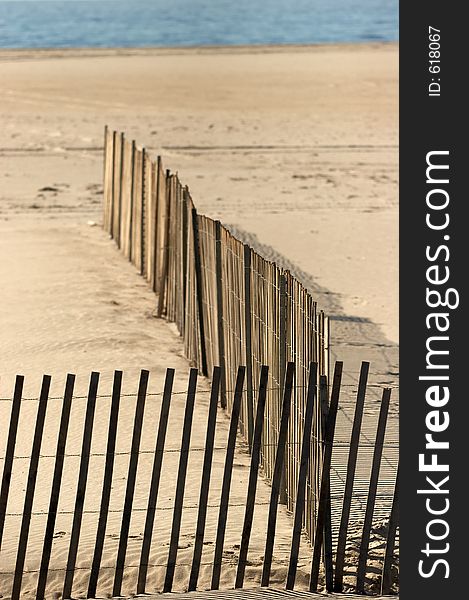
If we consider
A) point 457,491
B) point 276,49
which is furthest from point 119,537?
point 276,49

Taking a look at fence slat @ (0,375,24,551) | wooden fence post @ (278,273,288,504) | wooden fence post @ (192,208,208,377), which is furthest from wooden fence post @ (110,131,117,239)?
fence slat @ (0,375,24,551)

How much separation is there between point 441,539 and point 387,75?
29.4 m

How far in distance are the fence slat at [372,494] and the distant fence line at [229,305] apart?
0.30m

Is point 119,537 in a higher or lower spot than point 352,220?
lower

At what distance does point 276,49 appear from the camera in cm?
4300

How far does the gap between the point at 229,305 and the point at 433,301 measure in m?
2.65

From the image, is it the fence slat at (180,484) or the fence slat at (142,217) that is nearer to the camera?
the fence slat at (180,484)

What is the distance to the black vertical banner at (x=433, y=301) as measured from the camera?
14.4ft

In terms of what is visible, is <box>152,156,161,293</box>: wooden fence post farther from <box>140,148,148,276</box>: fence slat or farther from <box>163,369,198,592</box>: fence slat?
<box>163,369,198,592</box>: fence slat

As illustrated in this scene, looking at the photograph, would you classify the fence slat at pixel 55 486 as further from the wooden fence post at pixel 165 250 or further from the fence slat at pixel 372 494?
the wooden fence post at pixel 165 250

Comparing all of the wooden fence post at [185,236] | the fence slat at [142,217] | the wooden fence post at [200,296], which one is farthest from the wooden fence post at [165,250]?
the wooden fence post at [200,296]

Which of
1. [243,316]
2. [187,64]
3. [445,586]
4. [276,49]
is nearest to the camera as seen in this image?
[445,586]

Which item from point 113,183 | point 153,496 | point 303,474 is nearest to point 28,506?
point 153,496

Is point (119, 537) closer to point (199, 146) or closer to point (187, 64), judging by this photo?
point (199, 146)
